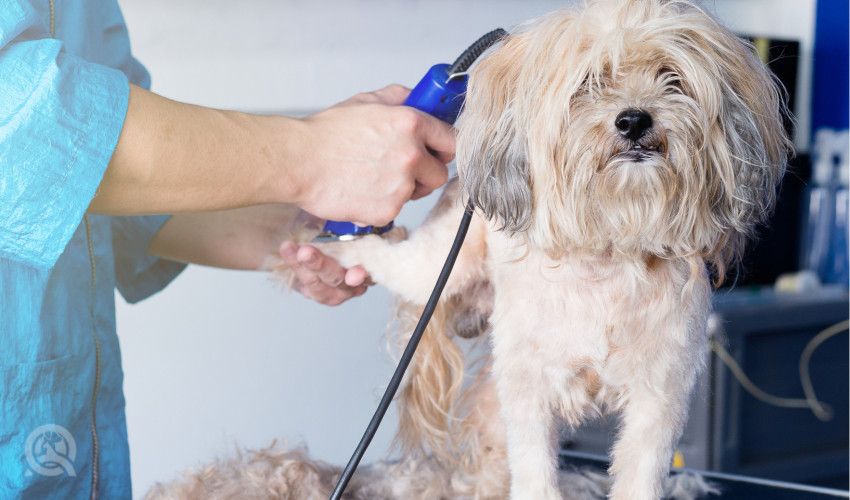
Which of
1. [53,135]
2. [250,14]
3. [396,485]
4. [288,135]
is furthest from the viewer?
[250,14]

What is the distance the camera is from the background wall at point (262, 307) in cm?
228

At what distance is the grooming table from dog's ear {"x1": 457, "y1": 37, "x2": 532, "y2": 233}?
52cm

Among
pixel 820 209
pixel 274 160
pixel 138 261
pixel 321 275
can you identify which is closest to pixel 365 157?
pixel 274 160

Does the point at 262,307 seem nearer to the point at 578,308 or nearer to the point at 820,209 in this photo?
the point at 578,308

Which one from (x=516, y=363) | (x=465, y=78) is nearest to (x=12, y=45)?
(x=465, y=78)

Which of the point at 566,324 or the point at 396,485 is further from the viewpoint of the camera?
the point at 396,485

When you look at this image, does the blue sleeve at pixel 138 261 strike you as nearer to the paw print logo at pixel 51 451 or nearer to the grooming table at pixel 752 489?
the paw print logo at pixel 51 451

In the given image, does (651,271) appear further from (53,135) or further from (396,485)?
(53,135)

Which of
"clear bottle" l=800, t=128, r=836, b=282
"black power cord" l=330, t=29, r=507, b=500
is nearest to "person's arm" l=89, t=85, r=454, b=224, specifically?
"black power cord" l=330, t=29, r=507, b=500

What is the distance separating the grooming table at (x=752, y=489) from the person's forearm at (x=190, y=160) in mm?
640

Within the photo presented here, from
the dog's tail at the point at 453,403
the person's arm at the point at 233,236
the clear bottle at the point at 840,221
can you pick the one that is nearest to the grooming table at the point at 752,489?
the dog's tail at the point at 453,403

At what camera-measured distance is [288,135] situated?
91 cm

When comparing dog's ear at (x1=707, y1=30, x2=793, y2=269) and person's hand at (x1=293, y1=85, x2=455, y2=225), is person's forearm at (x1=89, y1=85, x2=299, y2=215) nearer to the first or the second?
person's hand at (x1=293, y1=85, x2=455, y2=225)

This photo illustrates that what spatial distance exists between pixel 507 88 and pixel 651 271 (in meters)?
0.24
